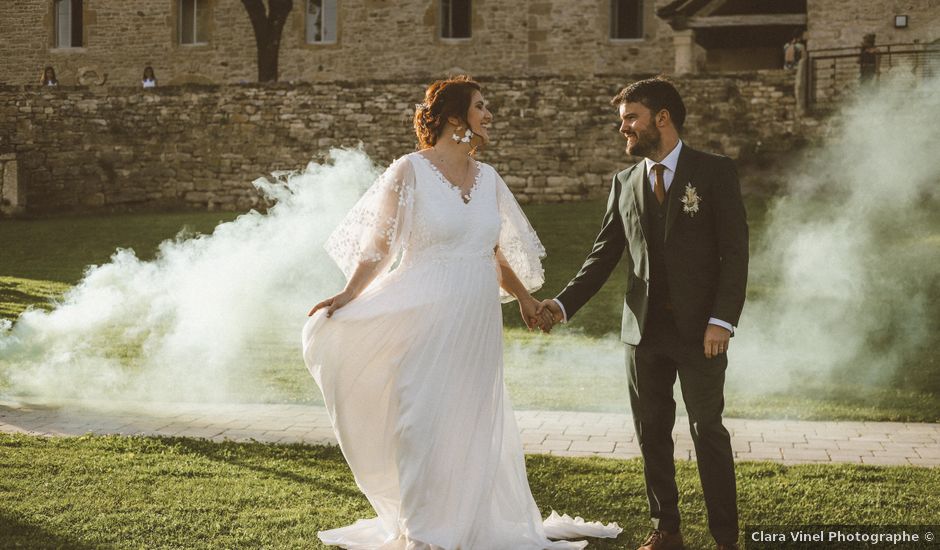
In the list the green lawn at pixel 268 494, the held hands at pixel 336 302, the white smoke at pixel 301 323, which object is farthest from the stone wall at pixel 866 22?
the held hands at pixel 336 302

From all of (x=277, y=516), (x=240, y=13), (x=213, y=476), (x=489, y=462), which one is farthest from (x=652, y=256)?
(x=240, y=13)

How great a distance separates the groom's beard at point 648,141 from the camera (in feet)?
15.0

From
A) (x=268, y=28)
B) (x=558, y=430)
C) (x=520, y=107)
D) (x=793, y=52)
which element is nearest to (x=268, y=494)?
(x=558, y=430)

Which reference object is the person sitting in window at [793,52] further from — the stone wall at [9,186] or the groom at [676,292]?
the groom at [676,292]

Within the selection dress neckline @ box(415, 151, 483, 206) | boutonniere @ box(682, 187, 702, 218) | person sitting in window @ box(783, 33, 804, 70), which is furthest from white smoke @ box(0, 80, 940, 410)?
person sitting in window @ box(783, 33, 804, 70)

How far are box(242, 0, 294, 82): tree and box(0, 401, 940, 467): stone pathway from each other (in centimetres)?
2211

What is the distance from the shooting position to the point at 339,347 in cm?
481

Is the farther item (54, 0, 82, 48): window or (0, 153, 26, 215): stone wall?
(54, 0, 82, 48): window

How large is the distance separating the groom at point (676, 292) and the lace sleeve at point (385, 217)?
97cm

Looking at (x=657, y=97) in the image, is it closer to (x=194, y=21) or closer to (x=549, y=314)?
(x=549, y=314)

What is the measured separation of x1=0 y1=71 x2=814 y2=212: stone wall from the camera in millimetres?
22531

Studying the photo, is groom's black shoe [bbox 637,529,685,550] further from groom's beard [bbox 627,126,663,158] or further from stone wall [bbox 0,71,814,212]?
stone wall [bbox 0,71,814,212]

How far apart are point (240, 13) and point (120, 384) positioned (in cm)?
2561

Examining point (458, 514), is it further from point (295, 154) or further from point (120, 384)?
point (295, 154)
